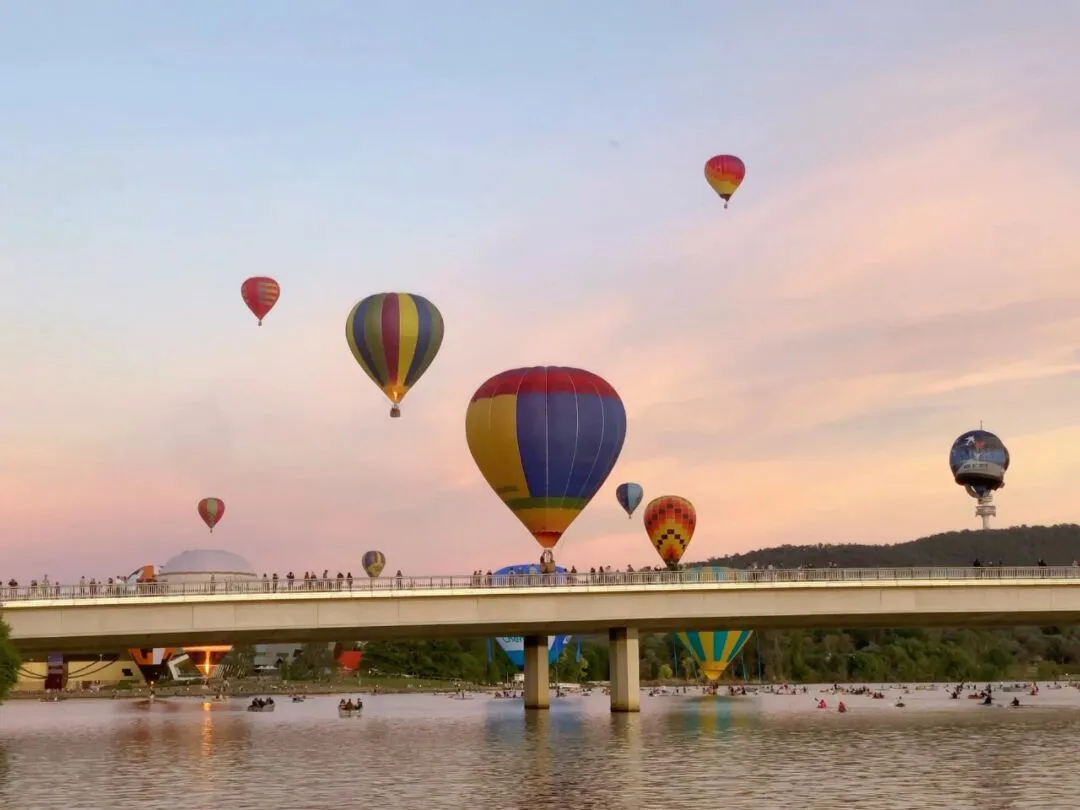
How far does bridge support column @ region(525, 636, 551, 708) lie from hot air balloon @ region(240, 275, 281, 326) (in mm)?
28940

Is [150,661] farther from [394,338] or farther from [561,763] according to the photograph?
[561,763]

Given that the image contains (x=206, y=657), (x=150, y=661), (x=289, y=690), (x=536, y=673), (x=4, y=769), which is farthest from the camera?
(x=150, y=661)

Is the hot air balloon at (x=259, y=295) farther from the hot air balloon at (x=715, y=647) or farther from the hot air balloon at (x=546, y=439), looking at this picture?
the hot air balloon at (x=715, y=647)

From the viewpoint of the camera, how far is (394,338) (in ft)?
303

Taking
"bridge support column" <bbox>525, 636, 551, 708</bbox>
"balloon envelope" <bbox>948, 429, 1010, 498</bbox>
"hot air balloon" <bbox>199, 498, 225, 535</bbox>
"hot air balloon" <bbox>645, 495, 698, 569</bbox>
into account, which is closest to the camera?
"bridge support column" <bbox>525, 636, 551, 708</bbox>

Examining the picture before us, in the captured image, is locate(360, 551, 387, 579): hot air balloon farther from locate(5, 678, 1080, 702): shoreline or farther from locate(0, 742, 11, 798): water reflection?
locate(0, 742, 11, 798): water reflection

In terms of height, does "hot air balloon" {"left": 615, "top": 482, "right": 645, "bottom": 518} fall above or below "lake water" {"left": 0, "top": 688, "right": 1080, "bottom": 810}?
above

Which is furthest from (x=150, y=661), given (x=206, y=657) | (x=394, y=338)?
(x=394, y=338)

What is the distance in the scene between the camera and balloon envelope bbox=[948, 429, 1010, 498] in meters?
112

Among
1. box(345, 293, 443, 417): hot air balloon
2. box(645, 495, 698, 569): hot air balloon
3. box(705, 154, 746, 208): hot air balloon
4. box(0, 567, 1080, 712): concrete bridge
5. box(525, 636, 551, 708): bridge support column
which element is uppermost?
box(705, 154, 746, 208): hot air balloon

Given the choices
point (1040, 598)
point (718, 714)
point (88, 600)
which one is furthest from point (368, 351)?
point (1040, 598)

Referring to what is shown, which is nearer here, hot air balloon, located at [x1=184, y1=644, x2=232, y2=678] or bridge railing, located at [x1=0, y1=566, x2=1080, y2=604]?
bridge railing, located at [x1=0, y1=566, x2=1080, y2=604]

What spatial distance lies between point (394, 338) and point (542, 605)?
2134 centimetres

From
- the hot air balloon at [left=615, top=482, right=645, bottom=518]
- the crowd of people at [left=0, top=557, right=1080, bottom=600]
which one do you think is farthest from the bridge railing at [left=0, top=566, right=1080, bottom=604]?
the hot air balloon at [left=615, top=482, right=645, bottom=518]
